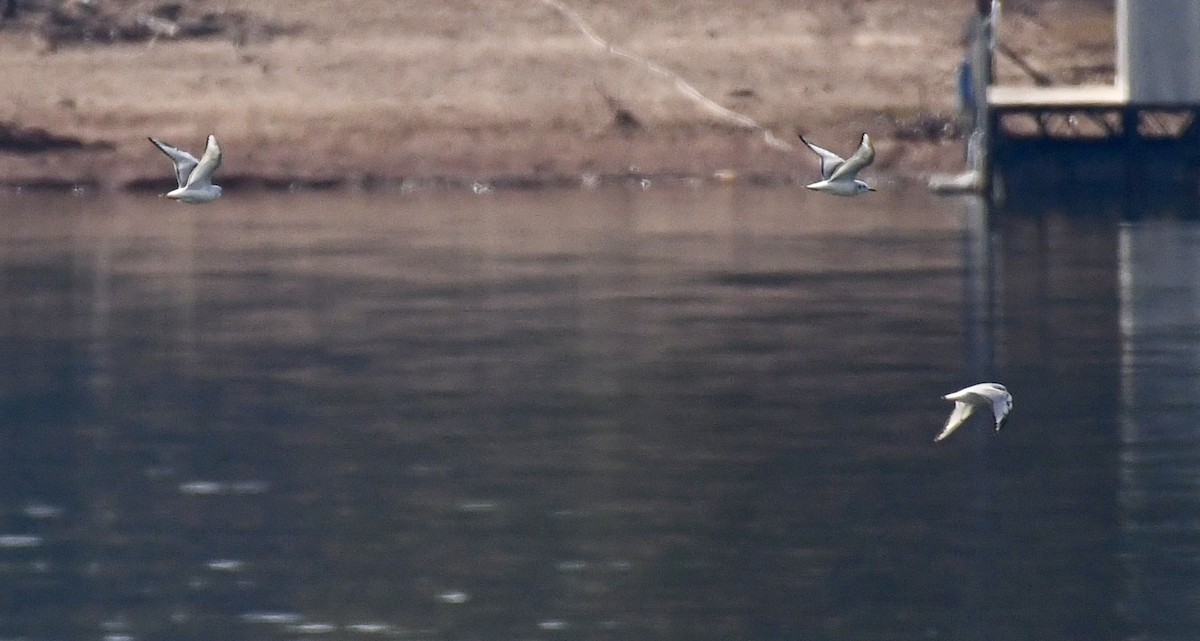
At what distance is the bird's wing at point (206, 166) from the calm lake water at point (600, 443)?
290 centimetres

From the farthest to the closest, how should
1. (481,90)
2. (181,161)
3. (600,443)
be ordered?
(481,90) < (600,443) < (181,161)

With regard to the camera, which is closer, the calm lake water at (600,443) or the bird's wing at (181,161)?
the calm lake water at (600,443)

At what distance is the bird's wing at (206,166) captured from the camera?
19.3m

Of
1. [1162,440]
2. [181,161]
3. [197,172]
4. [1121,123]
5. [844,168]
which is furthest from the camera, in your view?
[1121,123]

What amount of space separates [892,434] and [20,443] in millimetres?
8754

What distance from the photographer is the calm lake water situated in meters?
18.1

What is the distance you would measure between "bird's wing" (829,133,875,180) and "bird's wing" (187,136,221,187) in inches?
187

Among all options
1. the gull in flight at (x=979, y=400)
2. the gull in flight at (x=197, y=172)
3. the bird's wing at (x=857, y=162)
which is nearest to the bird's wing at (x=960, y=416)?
the gull in flight at (x=979, y=400)

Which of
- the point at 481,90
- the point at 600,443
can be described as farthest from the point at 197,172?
the point at 481,90

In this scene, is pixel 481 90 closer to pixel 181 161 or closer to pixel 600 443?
pixel 600 443

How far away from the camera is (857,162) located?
1908cm

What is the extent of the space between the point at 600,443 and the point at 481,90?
4257 centimetres

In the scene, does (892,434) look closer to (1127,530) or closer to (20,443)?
(1127,530)

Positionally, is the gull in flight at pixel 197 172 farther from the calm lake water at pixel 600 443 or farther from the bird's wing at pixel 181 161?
the calm lake water at pixel 600 443
